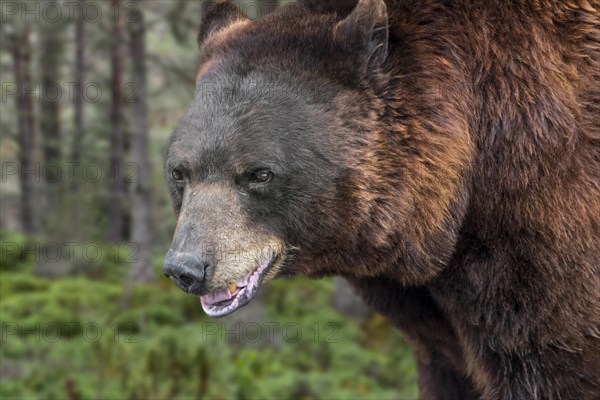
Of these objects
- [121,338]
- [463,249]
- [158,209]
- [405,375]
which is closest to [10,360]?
[121,338]

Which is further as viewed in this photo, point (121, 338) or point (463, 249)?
point (121, 338)

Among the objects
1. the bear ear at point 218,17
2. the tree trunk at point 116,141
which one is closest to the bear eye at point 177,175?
the bear ear at point 218,17

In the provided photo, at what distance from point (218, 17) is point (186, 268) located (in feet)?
4.75

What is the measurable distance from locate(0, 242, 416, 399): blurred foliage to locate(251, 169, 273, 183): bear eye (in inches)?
184

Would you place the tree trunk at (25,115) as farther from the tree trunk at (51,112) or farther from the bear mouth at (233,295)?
the bear mouth at (233,295)

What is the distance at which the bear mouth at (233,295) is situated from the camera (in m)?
3.18

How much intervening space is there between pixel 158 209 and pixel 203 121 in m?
19.5

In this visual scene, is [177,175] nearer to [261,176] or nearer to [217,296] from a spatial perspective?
[261,176]

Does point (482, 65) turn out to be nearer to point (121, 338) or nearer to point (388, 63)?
point (388, 63)

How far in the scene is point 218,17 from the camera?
3836 millimetres

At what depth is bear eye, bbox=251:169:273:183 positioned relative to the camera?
10.2 feet

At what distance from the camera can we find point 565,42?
335cm

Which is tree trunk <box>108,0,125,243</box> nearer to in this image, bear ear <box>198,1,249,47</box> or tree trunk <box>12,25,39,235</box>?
tree trunk <box>12,25,39,235</box>

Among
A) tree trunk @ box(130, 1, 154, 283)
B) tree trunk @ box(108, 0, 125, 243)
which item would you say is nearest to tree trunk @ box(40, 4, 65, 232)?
tree trunk @ box(108, 0, 125, 243)
